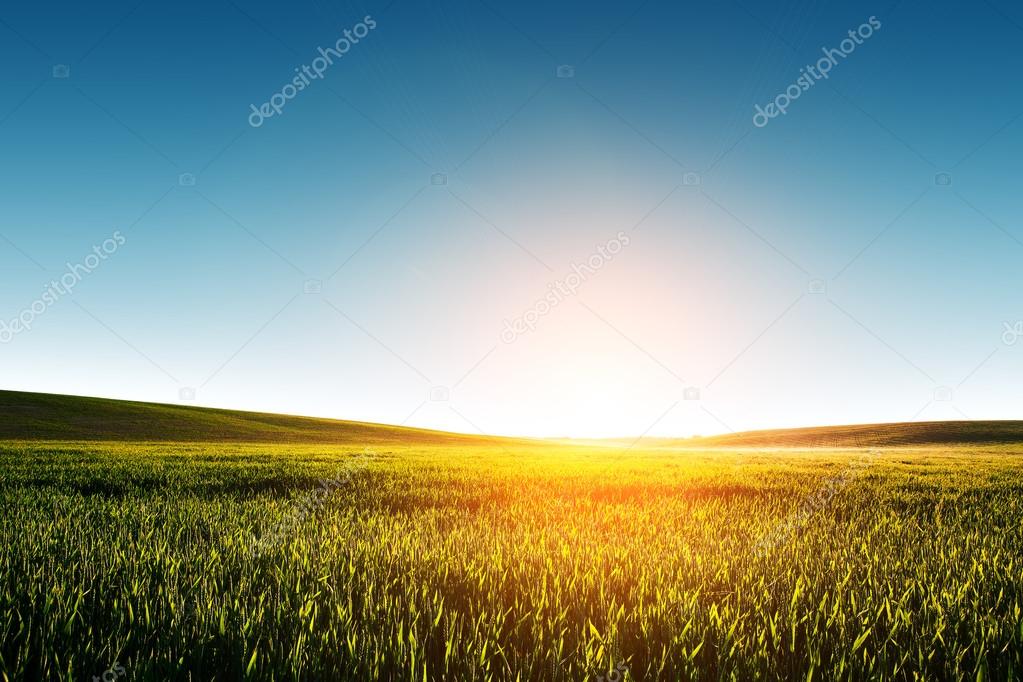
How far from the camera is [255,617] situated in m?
2.70

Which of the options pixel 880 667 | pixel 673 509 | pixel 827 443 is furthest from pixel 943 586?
pixel 827 443

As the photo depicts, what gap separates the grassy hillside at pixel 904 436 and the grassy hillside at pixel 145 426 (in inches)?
1650

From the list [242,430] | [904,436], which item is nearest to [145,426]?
[242,430]

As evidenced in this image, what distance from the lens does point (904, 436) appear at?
55062mm

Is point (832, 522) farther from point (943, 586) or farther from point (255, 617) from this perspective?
point (255, 617)

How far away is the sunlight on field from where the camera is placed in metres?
2.39

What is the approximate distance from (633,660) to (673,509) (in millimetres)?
5122

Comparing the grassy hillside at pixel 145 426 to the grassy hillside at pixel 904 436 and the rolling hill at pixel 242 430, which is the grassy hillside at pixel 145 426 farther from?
the grassy hillside at pixel 904 436

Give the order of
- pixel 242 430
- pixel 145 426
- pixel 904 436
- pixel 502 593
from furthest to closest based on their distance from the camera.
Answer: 1. pixel 904 436
2. pixel 242 430
3. pixel 145 426
4. pixel 502 593

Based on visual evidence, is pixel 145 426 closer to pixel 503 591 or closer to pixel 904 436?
pixel 503 591

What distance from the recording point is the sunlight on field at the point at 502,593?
7.85 ft

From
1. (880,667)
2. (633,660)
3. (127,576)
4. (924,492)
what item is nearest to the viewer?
(880,667)

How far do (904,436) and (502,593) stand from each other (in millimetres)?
68020

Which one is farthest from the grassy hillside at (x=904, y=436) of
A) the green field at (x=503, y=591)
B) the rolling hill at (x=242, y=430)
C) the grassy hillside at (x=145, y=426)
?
the green field at (x=503, y=591)
